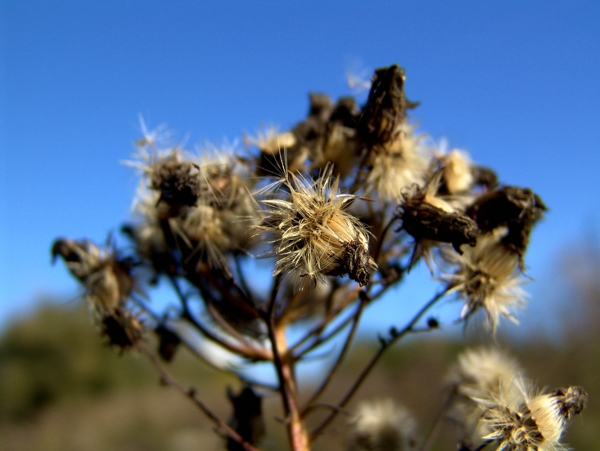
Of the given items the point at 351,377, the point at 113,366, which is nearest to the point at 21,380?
A: the point at 113,366

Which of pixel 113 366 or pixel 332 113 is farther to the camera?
pixel 113 366

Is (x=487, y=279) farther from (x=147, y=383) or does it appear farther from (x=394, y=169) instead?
(x=147, y=383)

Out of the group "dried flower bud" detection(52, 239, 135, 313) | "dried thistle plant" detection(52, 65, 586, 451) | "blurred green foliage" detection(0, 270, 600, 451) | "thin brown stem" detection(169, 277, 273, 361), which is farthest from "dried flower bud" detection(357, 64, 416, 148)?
"blurred green foliage" detection(0, 270, 600, 451)

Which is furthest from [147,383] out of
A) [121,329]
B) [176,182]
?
[176,182]

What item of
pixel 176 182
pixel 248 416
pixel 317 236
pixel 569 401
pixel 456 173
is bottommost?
pixel 248 416

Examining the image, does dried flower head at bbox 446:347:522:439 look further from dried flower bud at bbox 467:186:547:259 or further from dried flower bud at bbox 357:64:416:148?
dried flower bud at bbox 357:64:416:148

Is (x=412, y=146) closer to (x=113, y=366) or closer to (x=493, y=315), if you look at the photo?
(x=493, y=315)

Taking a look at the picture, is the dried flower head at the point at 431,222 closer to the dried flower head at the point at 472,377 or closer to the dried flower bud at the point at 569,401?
the dried flower bud at the point at 569,401
